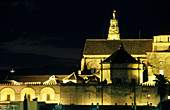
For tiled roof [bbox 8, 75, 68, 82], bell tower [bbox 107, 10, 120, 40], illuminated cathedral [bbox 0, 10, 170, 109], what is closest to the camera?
illuminated cathedral [bbox 0, 10, 170, 109]

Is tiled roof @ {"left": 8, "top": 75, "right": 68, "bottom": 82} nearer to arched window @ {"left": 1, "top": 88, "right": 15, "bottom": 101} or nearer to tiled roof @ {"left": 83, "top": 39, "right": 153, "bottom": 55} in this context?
tiled roof @ {"left": 83, "top": 39, "right": 153, "bottom": 55}

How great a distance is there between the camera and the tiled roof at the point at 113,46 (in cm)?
11644

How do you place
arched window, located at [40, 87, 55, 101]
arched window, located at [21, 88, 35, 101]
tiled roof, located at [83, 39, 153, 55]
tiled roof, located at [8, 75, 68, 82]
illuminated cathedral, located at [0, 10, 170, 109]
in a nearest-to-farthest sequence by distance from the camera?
illuminated cathedral, located at [0, 10, 170, 109]
arched window, located at [40, 87, 55, 101]
arched window, located at [21, 88, 35, 101]
tiled roof, located at [8, 75, 68, 82]
tiled roof, located at [83, 39, 153, 55]

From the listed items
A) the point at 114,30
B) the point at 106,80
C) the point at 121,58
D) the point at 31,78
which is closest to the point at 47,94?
the point at 106,80

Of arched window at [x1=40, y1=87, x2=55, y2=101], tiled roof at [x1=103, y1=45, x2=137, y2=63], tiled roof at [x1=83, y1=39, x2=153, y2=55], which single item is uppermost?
tiled roof at [x1=83, y1=39, x2=153, y2=55]

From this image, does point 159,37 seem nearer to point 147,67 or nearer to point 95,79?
point 147,67

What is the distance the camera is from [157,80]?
100875 mm

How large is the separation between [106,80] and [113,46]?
17.4m

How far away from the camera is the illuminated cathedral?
327ft

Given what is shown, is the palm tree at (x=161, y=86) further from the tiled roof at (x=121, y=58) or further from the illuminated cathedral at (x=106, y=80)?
the tiled roof at (x=121, y=58)

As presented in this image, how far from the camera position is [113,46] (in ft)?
388

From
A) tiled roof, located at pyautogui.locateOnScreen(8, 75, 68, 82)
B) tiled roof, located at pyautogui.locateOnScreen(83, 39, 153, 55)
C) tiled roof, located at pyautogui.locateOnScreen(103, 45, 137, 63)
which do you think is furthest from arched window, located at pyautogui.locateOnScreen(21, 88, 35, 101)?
tiled roof, located at pyautogui.locateOnScreen(83, 39, 153, 55)

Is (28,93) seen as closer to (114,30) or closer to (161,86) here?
(161,86)

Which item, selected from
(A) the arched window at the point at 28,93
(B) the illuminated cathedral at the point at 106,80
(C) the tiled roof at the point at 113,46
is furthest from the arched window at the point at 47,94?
(C) the tiled roof at the point at 113,46
